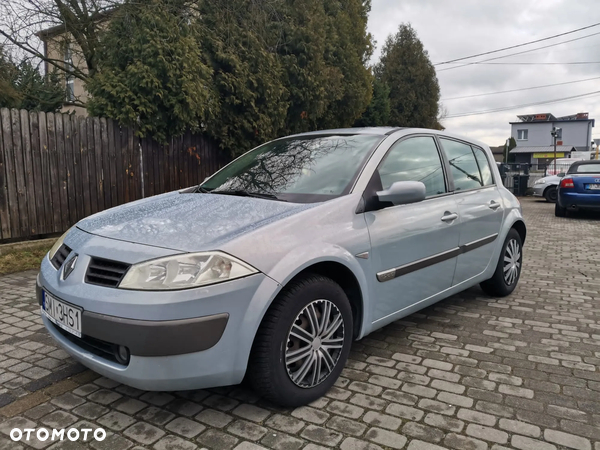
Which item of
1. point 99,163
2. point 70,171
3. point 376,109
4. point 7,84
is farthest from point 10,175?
point 376,109

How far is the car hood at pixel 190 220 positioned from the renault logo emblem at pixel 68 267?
21 centimetres

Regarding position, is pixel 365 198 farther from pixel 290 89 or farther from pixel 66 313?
pixel 290 89

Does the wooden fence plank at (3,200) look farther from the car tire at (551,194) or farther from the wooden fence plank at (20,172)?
the car tire at (551,194)

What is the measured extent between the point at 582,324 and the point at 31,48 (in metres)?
10.5

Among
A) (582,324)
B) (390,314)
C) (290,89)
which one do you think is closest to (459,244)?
(390,314)

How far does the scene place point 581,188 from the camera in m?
12.2

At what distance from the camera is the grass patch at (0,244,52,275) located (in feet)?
19.1

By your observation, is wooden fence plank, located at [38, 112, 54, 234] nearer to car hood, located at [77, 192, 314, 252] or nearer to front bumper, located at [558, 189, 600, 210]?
car hood, located at [77, 192, 314, 252]

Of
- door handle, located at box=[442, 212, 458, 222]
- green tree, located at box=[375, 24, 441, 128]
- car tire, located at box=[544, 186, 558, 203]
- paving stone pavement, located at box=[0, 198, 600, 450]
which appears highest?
green tree, located at box=[375, 24, 441, 128]

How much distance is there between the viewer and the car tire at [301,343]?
94.7 inches

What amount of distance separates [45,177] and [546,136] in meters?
58.5

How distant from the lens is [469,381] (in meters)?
2.97

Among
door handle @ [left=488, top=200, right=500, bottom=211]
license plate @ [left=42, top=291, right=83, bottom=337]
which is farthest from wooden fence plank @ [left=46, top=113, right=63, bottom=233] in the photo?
door handle @ [left=488, top=200, right=500, bottom=211]

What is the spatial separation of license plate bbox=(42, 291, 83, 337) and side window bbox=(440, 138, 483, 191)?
3034mm
